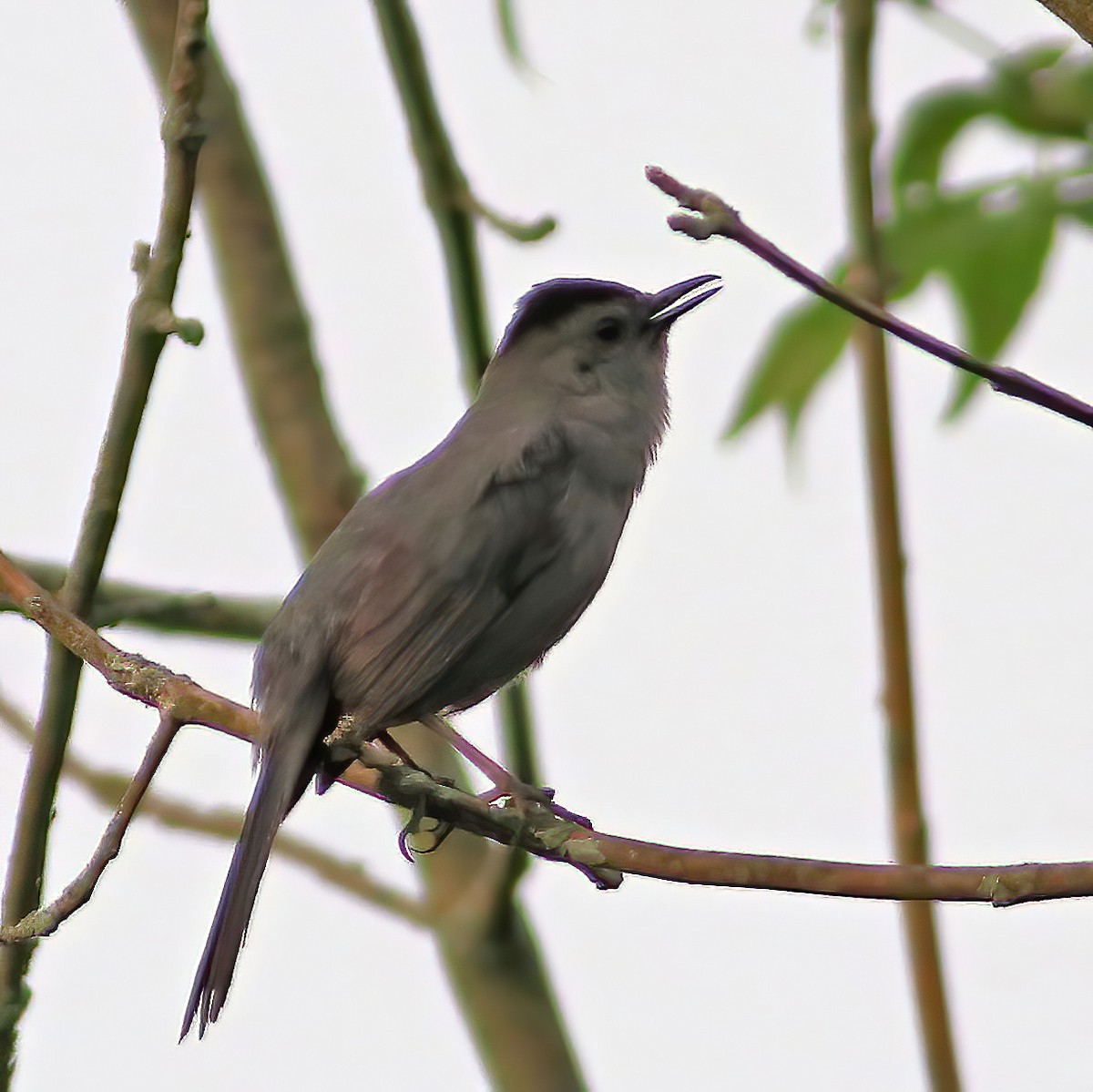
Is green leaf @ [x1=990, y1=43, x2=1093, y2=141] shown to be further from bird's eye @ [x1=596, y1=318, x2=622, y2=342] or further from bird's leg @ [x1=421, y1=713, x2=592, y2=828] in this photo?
bird's leg @ [x1=421, y1=713, x2=592, y2=828]

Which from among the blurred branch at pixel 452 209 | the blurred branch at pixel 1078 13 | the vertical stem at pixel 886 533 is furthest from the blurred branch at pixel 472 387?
the blurred branch at pixel 1078 13

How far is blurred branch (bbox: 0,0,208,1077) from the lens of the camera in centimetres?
167

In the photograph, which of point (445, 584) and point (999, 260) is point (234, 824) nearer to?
point (445, 584)

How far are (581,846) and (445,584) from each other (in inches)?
33.0

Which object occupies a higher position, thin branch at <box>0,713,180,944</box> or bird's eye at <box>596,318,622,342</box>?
bird's eye at <box>596,318,622,342</box>

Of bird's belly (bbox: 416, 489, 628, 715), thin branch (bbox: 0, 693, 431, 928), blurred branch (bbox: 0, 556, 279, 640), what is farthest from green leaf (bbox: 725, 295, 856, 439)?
thin branch (bbox: 0, 693, 431, 928)

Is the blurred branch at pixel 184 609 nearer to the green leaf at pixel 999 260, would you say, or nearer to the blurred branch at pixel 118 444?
the blurred branch at pixel 118 444

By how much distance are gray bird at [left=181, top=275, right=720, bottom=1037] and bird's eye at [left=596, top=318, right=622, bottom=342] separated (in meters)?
0.19

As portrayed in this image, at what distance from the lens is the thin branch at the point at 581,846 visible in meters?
1.60

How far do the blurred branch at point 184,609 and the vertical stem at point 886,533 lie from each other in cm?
115

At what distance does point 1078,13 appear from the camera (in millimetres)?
1545

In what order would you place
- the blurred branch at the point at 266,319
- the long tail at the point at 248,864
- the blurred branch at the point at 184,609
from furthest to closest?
the blurred branch at the point at 266,319 → the blurred branch at the point at 184,609 → the long tail at the point at 248,864

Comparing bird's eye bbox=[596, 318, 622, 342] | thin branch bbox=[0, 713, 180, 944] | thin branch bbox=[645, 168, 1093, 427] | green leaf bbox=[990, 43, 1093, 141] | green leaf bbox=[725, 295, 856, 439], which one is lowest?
thin branch bbox=[0, 713, 180, 944]

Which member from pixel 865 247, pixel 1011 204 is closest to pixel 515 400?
pixel 865 247
